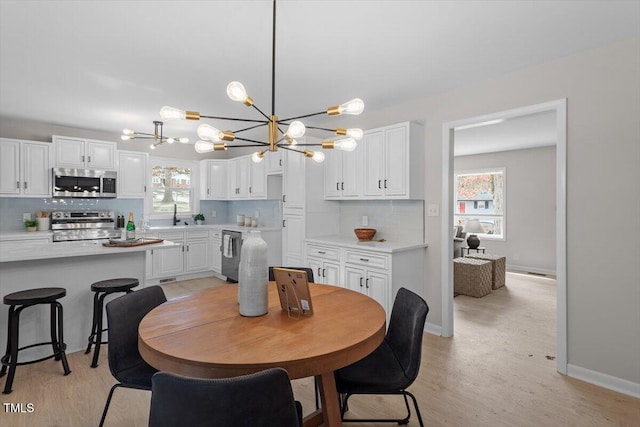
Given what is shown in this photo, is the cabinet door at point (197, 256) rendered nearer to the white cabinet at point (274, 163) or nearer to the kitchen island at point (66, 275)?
the white cabinet at point (274, 163)

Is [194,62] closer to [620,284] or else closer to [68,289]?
[68,289]

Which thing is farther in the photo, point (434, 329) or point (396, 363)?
point (434, 329)

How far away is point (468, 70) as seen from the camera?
296 cm

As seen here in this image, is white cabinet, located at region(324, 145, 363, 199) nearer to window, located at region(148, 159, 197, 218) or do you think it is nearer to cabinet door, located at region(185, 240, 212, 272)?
cabinet door, located at region(185, 240, 212, 272)

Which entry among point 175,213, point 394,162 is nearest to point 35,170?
point 175,213

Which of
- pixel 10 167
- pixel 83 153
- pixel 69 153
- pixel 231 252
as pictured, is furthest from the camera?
pixel 231 252

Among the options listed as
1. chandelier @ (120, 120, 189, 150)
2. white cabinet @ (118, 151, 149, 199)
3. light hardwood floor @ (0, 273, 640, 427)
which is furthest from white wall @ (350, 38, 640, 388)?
white cabinet @ (118, 151, 149, 199)

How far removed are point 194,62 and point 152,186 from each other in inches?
150

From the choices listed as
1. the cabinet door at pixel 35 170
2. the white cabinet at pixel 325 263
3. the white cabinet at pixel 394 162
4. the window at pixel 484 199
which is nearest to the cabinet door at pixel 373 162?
the white cabinet at pixel 394 162

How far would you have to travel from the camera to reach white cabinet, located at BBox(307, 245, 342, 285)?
3840 millimetres

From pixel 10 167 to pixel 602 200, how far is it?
6430 mm

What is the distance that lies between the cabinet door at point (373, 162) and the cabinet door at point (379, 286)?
0.92m

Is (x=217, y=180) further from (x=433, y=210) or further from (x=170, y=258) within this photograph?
(x=433, y=210)

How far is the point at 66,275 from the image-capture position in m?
2.96
